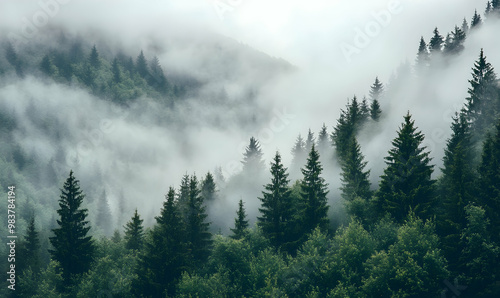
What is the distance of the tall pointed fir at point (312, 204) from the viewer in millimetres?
59719

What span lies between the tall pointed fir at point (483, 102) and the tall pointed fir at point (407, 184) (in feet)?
84.5

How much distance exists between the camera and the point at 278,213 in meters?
61.4

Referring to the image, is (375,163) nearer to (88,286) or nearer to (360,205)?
(360,205)

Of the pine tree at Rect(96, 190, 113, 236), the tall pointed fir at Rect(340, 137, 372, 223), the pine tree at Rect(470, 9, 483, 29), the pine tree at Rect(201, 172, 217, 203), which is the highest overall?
→ the pine tree at Rect(470, 9, 483, 29)

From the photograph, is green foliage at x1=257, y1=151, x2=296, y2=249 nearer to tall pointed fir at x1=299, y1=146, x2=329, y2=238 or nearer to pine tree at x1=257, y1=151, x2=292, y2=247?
pine tree at x1=257, y1=151, x2=292, y2=247

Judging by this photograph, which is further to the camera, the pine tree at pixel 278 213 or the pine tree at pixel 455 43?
the pine tree at pixel 455 43

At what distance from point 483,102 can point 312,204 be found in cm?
4192

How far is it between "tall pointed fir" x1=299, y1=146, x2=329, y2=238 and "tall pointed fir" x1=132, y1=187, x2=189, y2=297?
1743cm

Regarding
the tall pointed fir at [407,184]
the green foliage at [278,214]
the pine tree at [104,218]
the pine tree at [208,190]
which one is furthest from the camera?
the pine tree at [104,218]

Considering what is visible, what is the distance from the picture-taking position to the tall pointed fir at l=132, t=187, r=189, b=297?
2126 inches

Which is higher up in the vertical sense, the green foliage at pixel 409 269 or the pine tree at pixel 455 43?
the pine tree at pixel 455 43

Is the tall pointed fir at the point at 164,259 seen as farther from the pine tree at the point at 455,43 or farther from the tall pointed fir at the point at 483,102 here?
the pine tree at the point at 455,43

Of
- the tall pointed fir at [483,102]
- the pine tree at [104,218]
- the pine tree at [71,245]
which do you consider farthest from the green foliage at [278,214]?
the pine tree at [104,218]

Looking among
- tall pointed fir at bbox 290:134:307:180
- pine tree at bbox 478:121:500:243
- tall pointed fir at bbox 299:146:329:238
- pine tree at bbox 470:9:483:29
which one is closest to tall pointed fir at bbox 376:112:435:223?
pine tree at bbox 478:121:500:243
